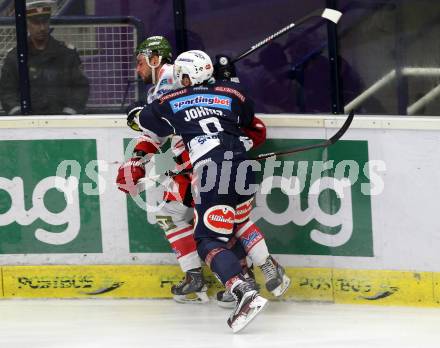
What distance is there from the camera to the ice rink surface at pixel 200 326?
17.1ft

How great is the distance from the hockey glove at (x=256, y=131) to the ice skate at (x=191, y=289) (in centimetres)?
71

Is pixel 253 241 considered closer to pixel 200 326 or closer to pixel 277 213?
pixel 277 213

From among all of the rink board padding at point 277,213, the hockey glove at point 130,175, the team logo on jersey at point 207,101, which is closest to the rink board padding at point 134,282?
the rink board padding at point 277,213

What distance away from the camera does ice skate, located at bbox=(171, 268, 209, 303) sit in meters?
5.86

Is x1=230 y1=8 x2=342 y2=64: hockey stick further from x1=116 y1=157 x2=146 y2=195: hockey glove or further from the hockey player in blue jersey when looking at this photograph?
x1=116 y1=157 x2=146 y2=195: hockey glove

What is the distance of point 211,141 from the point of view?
5.48m

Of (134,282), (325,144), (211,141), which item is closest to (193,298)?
(134,282)

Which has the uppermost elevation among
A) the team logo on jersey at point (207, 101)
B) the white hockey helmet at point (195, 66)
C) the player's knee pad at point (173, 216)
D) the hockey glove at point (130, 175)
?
the white hockey helmet at point (195, 66)

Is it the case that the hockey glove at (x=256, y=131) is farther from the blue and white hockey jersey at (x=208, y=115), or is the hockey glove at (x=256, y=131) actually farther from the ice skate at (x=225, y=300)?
the ice skate at (x=225, y=300)

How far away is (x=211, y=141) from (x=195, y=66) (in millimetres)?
347

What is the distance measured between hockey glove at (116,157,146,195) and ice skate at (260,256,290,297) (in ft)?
2.34

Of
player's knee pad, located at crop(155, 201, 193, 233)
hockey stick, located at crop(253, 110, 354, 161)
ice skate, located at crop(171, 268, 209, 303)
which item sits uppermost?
hockey stick, located at crop(253, 110, 354, 161)

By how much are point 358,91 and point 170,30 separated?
0.97 meters

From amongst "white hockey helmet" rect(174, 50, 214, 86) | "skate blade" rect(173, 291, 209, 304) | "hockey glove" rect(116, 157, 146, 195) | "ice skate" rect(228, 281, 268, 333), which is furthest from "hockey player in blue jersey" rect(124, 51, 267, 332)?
"skate blade" rect(173, 291, 209, 304)
